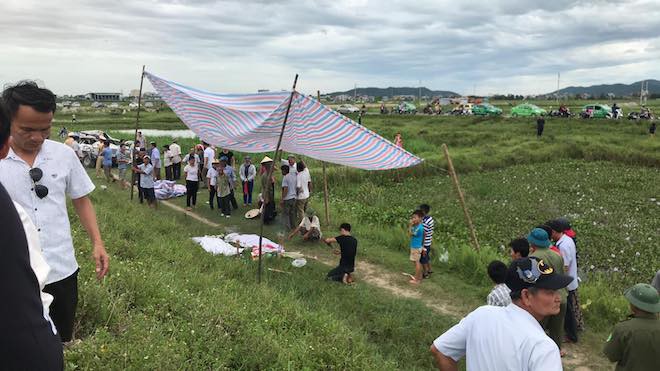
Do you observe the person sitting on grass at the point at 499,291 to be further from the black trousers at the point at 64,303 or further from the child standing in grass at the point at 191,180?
the child standing in grass at the point at 191,180

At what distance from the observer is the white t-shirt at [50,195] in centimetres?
243

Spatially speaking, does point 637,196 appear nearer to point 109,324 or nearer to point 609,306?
point 609,306

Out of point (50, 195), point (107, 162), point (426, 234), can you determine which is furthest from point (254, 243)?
point (107, 162)

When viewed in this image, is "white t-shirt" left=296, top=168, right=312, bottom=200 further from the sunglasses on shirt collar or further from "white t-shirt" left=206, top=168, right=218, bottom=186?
the sunglasses on shirt collar

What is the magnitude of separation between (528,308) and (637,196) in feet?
44.6

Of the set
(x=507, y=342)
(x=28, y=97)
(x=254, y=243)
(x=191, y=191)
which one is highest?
(x=28, y=97)

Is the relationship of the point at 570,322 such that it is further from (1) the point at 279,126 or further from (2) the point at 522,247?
(1) the point at 279,126

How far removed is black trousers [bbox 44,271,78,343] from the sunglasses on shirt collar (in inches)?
20.8

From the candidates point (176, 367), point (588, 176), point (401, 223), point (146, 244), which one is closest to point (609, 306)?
point (401, 223)

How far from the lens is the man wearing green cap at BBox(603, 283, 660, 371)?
3.48 m

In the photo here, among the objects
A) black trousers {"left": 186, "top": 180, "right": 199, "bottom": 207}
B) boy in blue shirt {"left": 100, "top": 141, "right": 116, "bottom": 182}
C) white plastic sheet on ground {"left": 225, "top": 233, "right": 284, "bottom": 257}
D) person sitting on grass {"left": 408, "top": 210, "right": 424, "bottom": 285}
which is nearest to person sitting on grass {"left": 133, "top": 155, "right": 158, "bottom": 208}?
black trousers {"left": 186, "top": 180, "right": 199, "bottom": 207}

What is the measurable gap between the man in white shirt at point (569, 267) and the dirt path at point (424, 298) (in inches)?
9.1

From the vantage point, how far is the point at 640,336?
3521mm

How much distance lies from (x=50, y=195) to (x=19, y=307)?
1464 mm
